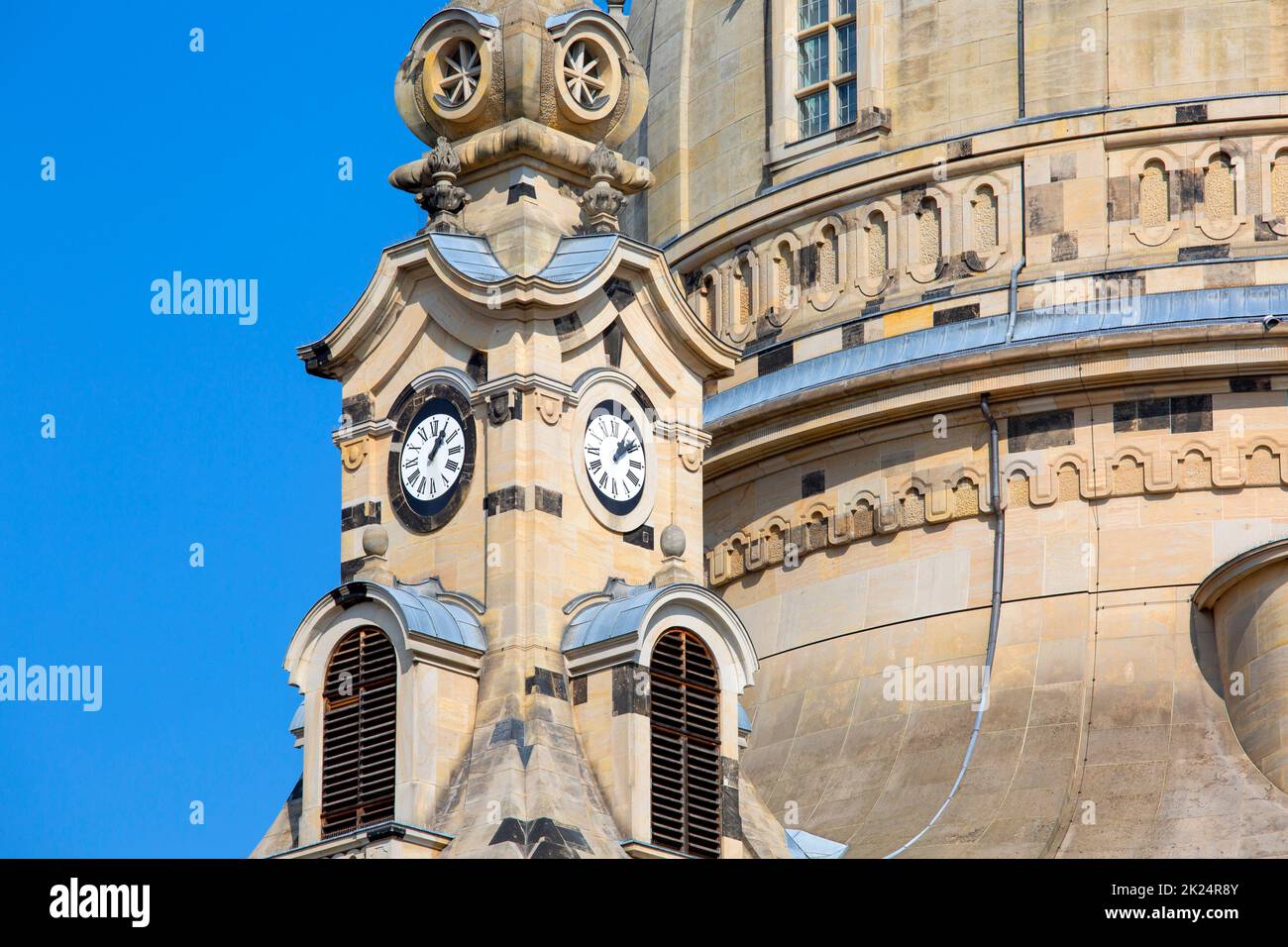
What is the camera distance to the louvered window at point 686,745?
47938 millimetres

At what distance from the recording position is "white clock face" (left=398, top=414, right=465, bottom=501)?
162 ft

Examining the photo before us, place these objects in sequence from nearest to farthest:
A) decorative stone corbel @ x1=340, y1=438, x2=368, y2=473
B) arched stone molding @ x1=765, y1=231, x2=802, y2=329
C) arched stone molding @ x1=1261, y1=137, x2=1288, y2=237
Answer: decorative stone corbel @ x1=340, y1=438, x2=368, y2=473
arched stone molding @ x1=1261, y1=137, x2=1288, y2=237
arched stone molding @ x1=765, y1=231, x2=802, y2=329

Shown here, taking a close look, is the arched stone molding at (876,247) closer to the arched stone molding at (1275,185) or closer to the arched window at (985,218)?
the arched window at (985,218)

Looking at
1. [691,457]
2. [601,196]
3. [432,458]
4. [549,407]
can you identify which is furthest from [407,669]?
[601,196]

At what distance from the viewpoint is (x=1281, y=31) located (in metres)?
57.0

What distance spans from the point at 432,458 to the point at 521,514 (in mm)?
1835

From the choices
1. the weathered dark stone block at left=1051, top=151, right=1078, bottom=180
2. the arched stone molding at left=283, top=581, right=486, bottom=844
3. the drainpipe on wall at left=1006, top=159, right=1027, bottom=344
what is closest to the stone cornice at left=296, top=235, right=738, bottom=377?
the arched stone molding at left=283, top=581, right=486, bottom=844

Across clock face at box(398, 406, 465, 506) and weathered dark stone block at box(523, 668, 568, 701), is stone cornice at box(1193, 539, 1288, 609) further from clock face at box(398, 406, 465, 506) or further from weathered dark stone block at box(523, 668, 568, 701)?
clock face at box(398, 406, 465, 506)

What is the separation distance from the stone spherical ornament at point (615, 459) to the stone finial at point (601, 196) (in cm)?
219

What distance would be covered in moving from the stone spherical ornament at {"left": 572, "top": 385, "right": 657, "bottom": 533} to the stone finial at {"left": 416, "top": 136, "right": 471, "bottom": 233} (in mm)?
2851
